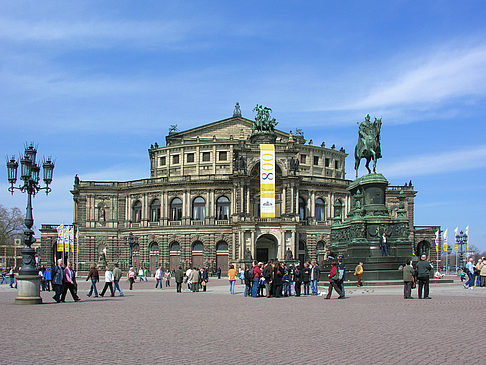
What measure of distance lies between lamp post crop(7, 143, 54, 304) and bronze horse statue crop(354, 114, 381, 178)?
59.5 ft

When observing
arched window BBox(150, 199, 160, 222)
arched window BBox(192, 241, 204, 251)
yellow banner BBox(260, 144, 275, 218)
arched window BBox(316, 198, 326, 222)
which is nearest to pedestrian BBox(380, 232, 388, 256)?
yellow banner BBox(260, 144, 275, 218)

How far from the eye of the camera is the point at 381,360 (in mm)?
9617

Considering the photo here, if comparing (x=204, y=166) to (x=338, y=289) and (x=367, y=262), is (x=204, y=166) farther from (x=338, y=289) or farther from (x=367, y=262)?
(x=338, y=289)

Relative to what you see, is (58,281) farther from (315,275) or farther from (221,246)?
(221,246)

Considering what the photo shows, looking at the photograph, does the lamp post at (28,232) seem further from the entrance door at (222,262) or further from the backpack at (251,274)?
the entrance door at (222,262)

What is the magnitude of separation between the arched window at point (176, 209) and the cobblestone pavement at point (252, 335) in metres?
62.7

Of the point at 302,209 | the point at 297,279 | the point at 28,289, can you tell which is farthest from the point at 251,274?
the point at 302,209

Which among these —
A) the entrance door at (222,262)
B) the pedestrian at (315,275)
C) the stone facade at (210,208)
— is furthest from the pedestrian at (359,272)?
the entrance door at (222,262)

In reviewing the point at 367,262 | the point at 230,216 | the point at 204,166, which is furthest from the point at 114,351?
the point at 204,166

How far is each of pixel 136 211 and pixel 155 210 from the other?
3785 millimetres

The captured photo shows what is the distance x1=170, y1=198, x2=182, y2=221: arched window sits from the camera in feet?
271

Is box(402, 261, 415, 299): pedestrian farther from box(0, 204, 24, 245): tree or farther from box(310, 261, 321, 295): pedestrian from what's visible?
box(0, 204, 24, 245): tree

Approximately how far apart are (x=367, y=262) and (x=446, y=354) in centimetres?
2125

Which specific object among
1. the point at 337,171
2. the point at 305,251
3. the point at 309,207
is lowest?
the point at 305,251
